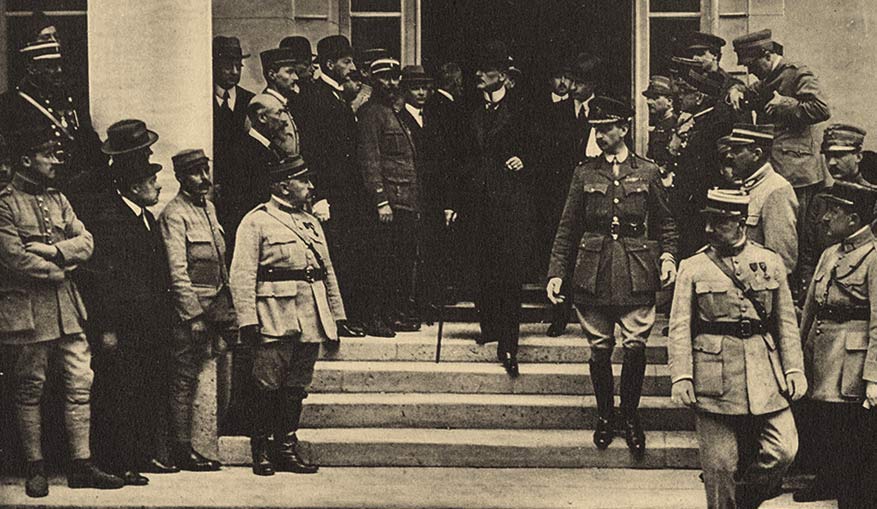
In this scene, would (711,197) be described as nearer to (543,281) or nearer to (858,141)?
(858,141)

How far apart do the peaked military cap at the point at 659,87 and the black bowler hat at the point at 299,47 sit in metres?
2.67

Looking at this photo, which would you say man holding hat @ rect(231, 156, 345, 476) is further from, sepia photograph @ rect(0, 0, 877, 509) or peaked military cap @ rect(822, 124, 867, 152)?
peaked military cap @ rect(822, 124, 867, 152)

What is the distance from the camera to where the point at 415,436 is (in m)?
9.23

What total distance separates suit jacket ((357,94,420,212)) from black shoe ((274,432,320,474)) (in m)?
2.32

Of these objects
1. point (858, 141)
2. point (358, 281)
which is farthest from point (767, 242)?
point (358, 281)

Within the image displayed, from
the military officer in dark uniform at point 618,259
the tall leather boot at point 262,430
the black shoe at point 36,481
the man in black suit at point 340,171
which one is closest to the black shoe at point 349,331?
the man in black suit at point 340,171

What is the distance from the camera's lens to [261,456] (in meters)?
8.93

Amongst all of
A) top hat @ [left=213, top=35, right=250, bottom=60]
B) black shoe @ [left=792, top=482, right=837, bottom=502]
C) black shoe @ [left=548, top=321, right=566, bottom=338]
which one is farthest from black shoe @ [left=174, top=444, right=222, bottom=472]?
black shoe @ [left=792, top=482, right=837, bottom=502]

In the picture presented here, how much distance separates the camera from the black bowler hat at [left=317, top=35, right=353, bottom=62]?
1078 cm

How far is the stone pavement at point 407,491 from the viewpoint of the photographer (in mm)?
8172

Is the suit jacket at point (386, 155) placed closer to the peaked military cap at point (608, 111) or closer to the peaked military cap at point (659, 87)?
the peaked military cap at point (659, 87)

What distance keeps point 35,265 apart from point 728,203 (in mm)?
3905

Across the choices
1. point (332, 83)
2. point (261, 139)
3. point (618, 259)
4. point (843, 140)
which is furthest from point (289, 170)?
point (843, 140)

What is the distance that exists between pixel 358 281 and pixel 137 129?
2417 mm
